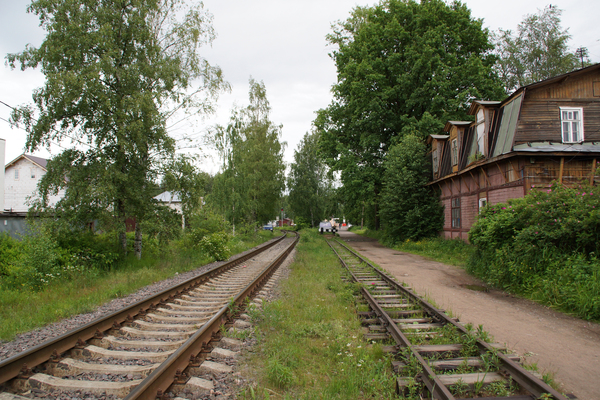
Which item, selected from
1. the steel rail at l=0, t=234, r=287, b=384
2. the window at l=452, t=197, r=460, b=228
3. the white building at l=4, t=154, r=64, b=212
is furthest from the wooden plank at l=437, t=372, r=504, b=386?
the white building at l=4, t=154, r=64, b=212

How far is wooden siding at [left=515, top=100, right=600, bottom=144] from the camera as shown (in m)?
14.0

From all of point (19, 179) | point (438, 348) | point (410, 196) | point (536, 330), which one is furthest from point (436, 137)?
point (19, 179)

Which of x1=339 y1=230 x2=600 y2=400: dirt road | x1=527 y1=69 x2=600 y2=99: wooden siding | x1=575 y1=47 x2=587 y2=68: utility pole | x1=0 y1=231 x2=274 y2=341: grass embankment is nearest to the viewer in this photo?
x1=339 y1=230 x2=600 y2=400: dirt road

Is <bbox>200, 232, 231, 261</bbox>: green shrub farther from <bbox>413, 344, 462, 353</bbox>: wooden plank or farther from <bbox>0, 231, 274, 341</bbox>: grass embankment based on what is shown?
<bbox>413, 344, 462, 353</bbox>: wooden plank

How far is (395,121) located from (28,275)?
24.6 metres

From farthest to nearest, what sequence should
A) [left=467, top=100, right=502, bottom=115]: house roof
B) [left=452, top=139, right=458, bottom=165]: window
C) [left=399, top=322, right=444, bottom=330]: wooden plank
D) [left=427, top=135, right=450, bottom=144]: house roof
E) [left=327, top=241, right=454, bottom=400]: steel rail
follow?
[left=427, top=135, right=450, bottom=144]: house roof
[left=452, top=139, right=458, bottom=165]: window
[left=467, top=100, right=502, bottom=115]: house roof
[left=399, top=322, right=444, bottom=330]: wooden plank
[left=327, top=241, right=454, bottom=400]: steel rail

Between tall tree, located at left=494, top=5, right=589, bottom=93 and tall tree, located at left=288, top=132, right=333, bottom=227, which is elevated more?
tall tree, located at left=494, top=5, right=589, bottom=93

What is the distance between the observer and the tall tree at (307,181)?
163 feet

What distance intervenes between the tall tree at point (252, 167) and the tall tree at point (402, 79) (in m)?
6.81

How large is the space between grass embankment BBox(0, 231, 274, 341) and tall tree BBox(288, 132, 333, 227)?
3670 cm

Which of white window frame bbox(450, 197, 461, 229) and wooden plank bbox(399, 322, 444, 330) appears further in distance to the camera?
white window frame bbox(450, 197, 461, 229)

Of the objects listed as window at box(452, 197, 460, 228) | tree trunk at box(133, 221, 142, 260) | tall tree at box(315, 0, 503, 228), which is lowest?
tree trunk at box(133, 221, 142, 260)

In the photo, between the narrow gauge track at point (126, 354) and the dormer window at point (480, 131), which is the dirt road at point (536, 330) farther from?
the dormer window at point (480, 131)

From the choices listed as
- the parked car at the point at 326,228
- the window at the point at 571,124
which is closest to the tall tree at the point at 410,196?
the window at the point at 571,124
